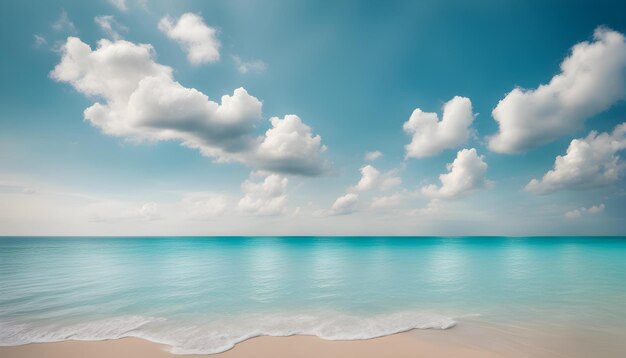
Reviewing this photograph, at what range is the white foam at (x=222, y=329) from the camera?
10266 millimetres

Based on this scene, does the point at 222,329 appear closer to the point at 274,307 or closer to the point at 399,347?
the point at 274,307

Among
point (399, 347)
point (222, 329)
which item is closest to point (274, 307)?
point (222, 329)

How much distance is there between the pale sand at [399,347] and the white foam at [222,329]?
539 millimetres

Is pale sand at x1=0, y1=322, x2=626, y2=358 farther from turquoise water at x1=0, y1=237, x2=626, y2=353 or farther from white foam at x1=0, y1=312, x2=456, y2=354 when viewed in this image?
turquoise water at x1=0, y1=237, x2=626, y2=353

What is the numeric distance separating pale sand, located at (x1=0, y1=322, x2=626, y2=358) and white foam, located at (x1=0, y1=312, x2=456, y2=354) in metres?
0.54

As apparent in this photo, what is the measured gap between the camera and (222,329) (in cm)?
1139

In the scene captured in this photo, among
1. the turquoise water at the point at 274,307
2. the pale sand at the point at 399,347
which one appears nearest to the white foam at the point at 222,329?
the turquoise water at the point at 274,307

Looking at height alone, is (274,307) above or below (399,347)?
below

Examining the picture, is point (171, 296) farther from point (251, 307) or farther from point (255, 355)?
point (255, 355)

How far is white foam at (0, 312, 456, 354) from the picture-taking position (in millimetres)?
10266

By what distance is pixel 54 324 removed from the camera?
1201cm

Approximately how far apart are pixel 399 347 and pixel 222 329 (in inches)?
279

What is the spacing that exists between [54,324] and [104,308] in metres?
2.59

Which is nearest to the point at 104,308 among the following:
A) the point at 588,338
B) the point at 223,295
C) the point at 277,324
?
the point at 223,295
